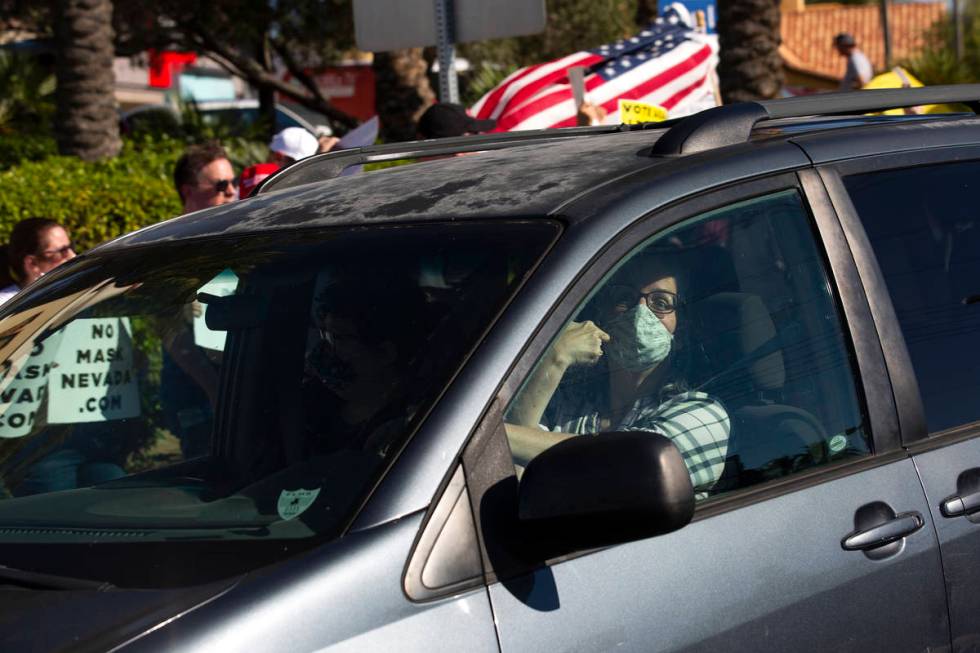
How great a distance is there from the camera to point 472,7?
6.22 meters

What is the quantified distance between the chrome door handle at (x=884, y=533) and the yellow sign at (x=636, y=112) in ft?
14.2

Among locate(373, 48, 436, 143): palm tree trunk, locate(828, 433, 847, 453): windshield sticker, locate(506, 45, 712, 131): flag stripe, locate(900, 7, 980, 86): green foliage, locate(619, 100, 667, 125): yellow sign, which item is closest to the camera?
locate(828, 433, 847, 453): windshield sticker

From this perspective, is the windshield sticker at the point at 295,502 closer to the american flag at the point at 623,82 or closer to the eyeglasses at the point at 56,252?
the eyeglasses at the point at 56,252

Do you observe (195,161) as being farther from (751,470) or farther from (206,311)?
(751,470)

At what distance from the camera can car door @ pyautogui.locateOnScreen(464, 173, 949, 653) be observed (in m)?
2.22

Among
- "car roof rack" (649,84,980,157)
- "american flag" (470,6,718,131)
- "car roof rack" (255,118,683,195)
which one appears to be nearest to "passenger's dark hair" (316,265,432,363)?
"car roof rack" (649,84,980,157)

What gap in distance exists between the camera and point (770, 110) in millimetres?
3043

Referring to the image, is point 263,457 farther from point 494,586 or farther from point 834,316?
point 834,316

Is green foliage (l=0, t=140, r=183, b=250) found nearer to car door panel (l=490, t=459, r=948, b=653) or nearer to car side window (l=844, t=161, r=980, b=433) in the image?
car side window (l=844, t=161, r=980, b=433)

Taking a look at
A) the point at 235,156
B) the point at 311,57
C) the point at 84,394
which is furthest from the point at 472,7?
the point at 311,57

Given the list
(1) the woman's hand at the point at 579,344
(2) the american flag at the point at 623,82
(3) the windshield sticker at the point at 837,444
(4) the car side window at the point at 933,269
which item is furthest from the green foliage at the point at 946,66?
(1) the woman's hand at the point at 579,344

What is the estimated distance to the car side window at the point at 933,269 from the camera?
288cm

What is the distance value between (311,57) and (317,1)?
3071 mm

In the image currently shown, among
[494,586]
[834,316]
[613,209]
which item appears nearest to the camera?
[494,586]
